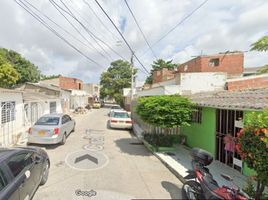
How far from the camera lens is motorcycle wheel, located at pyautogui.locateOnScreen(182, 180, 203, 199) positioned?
4270 mm

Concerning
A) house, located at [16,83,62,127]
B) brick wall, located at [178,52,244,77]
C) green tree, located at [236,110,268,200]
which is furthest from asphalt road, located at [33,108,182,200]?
brick wall, located at [178,52,244,77]

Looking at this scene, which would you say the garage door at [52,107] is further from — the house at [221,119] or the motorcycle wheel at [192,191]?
the motorcycle wheel at [192,191]

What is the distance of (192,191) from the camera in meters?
4.48

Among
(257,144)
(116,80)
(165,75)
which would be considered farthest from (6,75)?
(257,144)

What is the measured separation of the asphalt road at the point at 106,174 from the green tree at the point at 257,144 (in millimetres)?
1594

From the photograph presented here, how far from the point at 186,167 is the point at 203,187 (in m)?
3.02

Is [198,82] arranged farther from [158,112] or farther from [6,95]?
[6,95]

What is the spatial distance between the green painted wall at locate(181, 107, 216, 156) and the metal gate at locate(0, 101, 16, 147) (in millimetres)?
8870

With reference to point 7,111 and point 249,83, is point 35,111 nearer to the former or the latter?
point 7,111

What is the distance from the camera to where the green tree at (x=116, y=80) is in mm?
43844

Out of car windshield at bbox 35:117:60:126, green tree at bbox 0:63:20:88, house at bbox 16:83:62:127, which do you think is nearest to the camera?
car windshield at bbox 35:117:60:126

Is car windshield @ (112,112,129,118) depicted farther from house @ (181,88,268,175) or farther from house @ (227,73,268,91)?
house @ (227,73,268,91)

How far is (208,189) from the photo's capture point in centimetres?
398

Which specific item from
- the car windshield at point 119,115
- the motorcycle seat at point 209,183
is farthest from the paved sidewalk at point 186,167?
the car windshield at point 119,115
